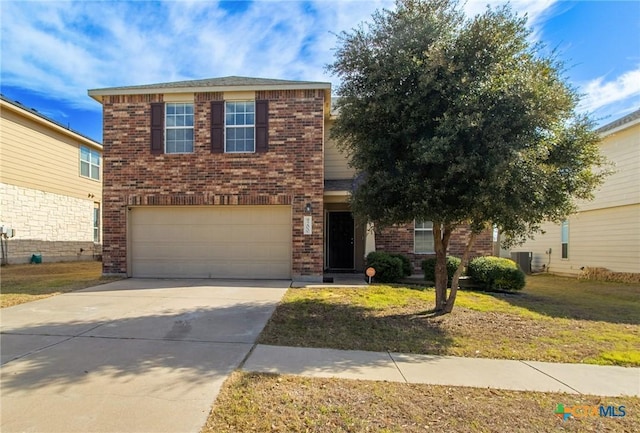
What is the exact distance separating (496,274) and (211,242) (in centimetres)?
825

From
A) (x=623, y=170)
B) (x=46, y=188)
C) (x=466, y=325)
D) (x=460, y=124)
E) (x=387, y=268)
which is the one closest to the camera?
(x=460, y=124)

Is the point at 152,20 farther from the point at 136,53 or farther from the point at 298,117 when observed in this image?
the point at 298,117

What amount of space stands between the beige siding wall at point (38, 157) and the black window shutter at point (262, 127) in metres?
10.5

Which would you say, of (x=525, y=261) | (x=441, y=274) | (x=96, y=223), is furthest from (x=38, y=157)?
(x=525, y=261)

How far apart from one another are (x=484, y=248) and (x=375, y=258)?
12.6ft

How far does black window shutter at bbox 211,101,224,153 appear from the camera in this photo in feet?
36.1

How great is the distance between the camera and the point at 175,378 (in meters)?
3.94

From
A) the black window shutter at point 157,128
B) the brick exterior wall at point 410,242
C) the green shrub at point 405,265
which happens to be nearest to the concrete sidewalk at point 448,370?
the green shrub at point 405,265

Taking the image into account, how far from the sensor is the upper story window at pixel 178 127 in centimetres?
1118

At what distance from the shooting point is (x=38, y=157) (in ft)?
51.9

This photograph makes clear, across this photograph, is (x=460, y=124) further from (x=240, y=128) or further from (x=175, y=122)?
(x=175, y=122)

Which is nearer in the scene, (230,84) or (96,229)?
(230,84)

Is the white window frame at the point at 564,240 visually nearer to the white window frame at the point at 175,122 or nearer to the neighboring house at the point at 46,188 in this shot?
the white window frame at the point at 175,122

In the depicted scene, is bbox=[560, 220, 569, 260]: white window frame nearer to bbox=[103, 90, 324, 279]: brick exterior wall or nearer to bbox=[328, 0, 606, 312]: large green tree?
bbox=[328, 0, 606, 312]: large green tree
